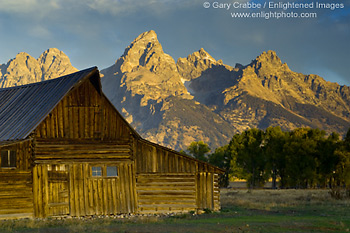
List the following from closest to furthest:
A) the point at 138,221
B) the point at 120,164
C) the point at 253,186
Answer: the point at 138,221
the point at 120,164
the point at 253,186

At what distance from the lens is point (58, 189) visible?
2969 centimetres

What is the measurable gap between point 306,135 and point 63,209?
6771cm

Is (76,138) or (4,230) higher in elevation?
(76,138)

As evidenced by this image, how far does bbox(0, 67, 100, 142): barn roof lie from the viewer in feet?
96.4

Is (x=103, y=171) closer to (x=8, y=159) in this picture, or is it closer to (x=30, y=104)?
(x=8, y=159)

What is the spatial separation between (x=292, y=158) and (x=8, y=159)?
204 ft

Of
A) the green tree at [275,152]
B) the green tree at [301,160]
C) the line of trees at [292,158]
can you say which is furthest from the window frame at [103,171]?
the green tree at [275,152]

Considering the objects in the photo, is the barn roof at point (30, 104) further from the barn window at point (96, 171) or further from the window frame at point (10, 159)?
the barn window at point (96, 171)

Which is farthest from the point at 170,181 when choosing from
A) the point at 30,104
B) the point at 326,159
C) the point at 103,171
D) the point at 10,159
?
the point at 326,159

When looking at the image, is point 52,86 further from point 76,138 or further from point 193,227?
point 193,227

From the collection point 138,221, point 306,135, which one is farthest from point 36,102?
point 306,135

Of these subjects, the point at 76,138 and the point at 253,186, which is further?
the point at 253,186

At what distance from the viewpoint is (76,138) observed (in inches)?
1206

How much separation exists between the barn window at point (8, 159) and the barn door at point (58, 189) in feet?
6.81
